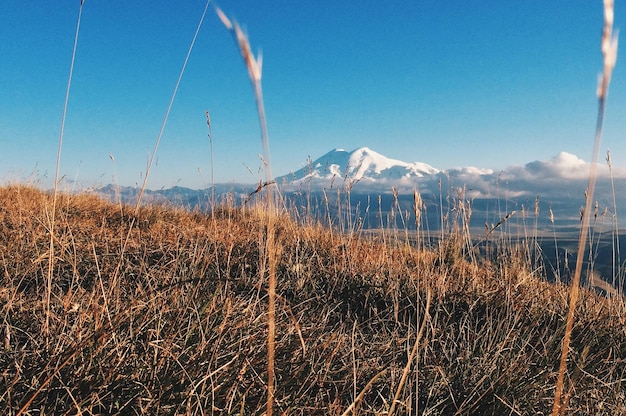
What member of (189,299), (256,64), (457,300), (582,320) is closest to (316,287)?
(457,300)

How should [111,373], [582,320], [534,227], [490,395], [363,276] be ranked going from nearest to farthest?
1. [111,373]
2. [490,395]
3. [582,320]
4. [363,276]
5. [534,227]

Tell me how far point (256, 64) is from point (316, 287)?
2.54 metres

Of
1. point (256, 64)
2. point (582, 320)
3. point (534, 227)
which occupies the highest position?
point (256, 64)

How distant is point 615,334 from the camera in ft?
8.05

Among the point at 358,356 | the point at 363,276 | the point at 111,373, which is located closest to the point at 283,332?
the point at 358,356

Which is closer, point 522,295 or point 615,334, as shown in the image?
point 615,334

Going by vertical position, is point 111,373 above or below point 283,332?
above

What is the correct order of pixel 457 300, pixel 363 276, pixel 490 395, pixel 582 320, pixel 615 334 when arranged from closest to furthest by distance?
pixel 490 395 < pixel 615 334 < pixel 582 320 < pixel 457 300 < pixel 363 276

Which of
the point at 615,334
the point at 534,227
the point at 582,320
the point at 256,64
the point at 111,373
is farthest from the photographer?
the point at 534,227

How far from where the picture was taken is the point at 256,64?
0.70 metres

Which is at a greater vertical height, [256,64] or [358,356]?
[256,64]

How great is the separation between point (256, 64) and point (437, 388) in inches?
62.6

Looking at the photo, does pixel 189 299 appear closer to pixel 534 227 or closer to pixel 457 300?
pixel 457 300

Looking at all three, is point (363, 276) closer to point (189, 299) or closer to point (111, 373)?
point (189, 299)
